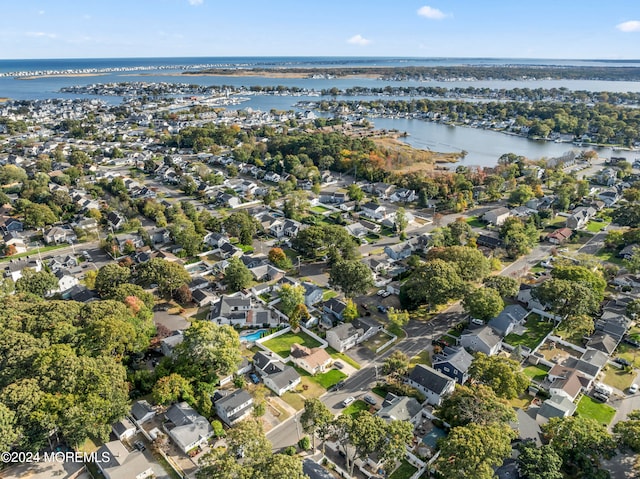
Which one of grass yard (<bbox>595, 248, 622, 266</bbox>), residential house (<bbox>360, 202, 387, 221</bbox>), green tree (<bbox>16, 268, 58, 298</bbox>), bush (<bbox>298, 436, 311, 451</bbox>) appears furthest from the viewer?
residential house (<bbox>360, 202, 387, 221</bbox>)

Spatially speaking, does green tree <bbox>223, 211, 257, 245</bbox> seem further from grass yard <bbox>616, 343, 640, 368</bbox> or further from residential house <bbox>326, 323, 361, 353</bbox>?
grass yard <bbox>616, 343, 640, 368</bbox>

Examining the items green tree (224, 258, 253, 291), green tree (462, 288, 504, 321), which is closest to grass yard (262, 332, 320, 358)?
green tree (224, 258, 253, 291)

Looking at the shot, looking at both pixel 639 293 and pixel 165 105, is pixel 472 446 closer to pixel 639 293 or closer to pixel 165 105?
pixel 639 293

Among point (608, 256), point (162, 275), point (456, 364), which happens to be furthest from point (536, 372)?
point (162, 275)

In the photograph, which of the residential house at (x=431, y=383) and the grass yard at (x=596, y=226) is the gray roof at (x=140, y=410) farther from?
the grass yard at (x=596, y=226)

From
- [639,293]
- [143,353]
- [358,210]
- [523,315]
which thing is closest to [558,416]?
[523,315]

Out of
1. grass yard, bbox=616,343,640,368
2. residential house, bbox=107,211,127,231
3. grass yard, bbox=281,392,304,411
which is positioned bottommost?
grass yard, bbox=281,392,304,411
